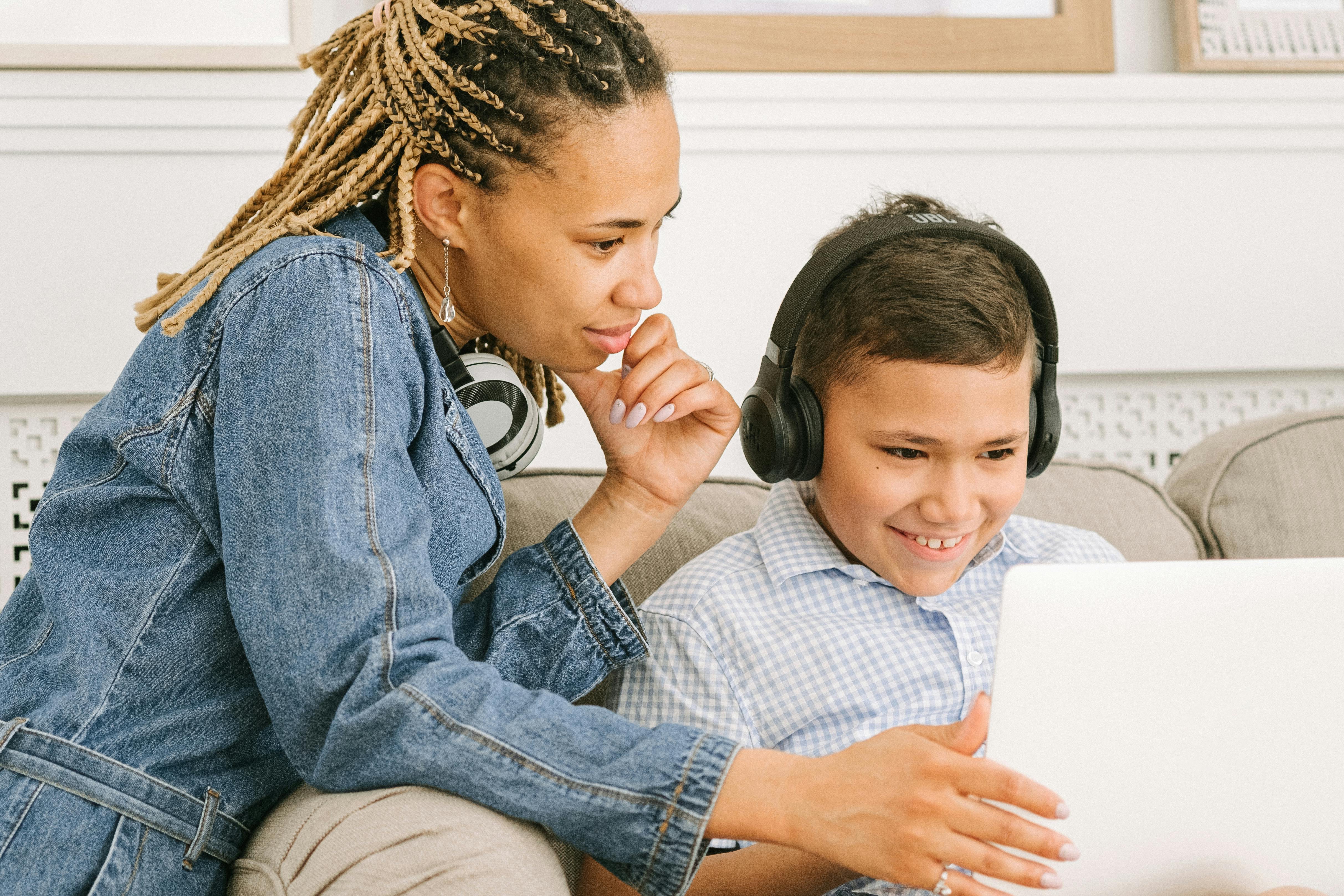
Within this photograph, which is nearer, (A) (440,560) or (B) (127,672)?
(B) (127,672)

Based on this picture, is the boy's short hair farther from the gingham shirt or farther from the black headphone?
the gingham shirt

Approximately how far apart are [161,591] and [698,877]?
1.55 ft

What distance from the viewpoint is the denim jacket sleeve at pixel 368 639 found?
2.29ft

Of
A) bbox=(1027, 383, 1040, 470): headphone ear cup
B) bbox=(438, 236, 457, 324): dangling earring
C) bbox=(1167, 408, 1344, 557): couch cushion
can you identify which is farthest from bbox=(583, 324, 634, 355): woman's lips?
bbox=(1167, 408, 1344, 557): couch cushion

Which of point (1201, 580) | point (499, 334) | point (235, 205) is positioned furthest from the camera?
point (235, 205)

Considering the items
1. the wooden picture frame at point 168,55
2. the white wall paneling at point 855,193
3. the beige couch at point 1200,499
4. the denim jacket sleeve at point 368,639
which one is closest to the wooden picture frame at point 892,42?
the white wall paneling at point 855,193

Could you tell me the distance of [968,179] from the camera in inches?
71.1

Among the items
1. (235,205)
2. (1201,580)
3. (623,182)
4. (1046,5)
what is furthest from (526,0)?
(1046,5)

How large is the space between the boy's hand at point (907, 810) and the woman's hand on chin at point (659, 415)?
430mm

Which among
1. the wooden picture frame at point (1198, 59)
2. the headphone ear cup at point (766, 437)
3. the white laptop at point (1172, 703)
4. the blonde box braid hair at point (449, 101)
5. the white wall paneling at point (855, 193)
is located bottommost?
the white laptop at point (1172, 703)

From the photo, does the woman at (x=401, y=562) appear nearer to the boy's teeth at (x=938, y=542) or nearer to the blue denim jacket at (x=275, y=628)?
the blue denim jacket at (x=275, y=628)

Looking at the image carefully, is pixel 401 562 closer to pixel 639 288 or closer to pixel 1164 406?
pixel 639 288

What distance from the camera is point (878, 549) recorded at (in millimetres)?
1060

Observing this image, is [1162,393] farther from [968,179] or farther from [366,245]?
[366,245]
